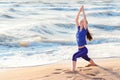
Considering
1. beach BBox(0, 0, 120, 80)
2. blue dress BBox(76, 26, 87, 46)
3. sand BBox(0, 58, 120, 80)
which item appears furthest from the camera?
blue dress BBox(76, 26, 87, 46)

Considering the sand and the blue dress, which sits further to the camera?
the blue dress

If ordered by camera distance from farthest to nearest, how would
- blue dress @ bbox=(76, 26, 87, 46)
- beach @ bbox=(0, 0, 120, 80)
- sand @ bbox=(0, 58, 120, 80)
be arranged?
blue dress @ bbox=(76, 26, 87, 46), beach @ bbox=(0, 0, 120, 80), sand @ bbox=(0, 58, 120, 80)

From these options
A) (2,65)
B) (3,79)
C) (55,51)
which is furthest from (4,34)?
(3,79)

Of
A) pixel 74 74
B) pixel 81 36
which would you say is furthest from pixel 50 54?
pixel 74 74

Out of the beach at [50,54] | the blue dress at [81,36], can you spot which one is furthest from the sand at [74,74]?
the blue dress at [81,36]

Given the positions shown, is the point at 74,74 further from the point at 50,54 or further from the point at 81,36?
the point at 50,54

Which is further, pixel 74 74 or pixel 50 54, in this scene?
pixel 50 54

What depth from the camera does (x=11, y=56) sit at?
11625mm

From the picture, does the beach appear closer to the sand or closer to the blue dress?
the sand

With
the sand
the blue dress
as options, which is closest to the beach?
the sand

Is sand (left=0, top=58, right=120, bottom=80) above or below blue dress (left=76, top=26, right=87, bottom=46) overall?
below

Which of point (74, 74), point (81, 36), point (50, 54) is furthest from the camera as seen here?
point (50, 54)

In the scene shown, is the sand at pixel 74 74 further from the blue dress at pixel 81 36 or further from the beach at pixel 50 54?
the blue dress at pixel 81 36

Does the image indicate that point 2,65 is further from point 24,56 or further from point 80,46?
point 80,46
